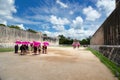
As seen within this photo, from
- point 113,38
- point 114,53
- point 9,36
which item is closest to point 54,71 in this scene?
point 114,53

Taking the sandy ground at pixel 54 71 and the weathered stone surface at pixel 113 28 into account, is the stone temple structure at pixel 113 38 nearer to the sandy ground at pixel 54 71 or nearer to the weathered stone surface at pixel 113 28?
the weathered stone surface at pixel 113 28

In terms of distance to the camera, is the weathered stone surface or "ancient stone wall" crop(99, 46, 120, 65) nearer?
"ancient stone wall" crop(99, 46, 120, 65)

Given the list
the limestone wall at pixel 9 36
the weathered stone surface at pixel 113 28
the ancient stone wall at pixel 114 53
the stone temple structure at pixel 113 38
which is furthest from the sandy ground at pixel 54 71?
the limestone wall at pixel 9 36

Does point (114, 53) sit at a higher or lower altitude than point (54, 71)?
higher

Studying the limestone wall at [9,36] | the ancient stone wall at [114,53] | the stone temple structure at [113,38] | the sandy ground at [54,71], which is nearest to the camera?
the sandy ground at [54,71]

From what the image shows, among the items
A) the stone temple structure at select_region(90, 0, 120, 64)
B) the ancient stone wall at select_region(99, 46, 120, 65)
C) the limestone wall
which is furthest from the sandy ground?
the limestone wall

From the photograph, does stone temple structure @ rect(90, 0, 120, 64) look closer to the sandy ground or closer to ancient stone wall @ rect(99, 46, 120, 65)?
ancient stone wall @ rect(99, 46, 120, 65)

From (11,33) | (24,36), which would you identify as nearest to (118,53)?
(11,33)

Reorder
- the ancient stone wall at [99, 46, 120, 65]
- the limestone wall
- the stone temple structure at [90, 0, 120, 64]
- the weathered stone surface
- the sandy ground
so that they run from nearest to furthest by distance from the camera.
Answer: the sandy ground → the ancient stone wall at [99, 46, 120, 65] → the stone temple structure at [90, 0, 120, 64] → the weathered stone surface → the limestone wall

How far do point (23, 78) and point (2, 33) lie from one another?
85.8ft

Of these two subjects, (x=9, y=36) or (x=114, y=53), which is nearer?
(x=114, y=53)

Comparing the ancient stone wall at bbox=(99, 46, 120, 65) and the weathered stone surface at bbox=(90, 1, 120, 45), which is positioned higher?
the weathered stone surface at bbox=(90, 1, 120, 45)

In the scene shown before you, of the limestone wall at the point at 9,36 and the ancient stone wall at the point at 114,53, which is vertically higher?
the limestone wall at the point at 9,36

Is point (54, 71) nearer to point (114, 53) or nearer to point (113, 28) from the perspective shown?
point (114, 53)
